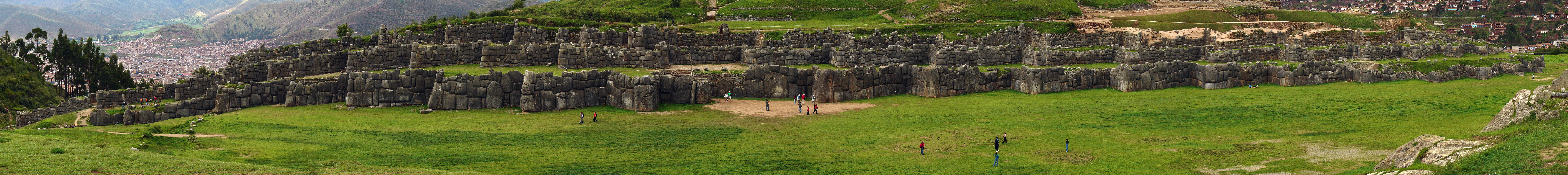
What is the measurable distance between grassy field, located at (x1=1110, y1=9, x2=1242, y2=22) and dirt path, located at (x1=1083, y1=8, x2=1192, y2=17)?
70 centimetres

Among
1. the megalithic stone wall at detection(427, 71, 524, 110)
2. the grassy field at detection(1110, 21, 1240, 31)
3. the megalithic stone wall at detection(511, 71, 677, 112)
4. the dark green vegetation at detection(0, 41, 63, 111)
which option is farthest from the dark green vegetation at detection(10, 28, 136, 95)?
the grassy field at detection(1110, 21, 1240, 31)

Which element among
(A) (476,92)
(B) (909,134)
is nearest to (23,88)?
(A) (476,92)

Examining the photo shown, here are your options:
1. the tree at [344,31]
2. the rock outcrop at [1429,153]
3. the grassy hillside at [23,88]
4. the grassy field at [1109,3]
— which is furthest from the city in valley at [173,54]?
the rock outcrop at [1429,153]

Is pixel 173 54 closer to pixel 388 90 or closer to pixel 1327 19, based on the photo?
pixel 388 90

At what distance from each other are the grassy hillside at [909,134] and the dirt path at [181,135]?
0.36 metres

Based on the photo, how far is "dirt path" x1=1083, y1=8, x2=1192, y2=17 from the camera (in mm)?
87938

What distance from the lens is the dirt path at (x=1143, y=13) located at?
87.9 m

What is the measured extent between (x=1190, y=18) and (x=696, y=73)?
1960 inches

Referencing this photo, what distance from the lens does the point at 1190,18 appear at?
85250 millimetres

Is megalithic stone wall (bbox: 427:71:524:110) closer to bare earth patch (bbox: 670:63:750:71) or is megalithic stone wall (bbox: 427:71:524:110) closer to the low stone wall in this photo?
bare earth patch (bbox: 670:63:750:71)

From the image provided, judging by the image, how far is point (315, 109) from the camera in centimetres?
4197

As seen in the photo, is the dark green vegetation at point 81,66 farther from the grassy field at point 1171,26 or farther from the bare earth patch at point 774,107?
the grassy field at point 1171,26

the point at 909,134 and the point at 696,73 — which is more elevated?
the point at 696,73

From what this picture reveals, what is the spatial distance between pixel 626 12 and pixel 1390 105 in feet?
154
